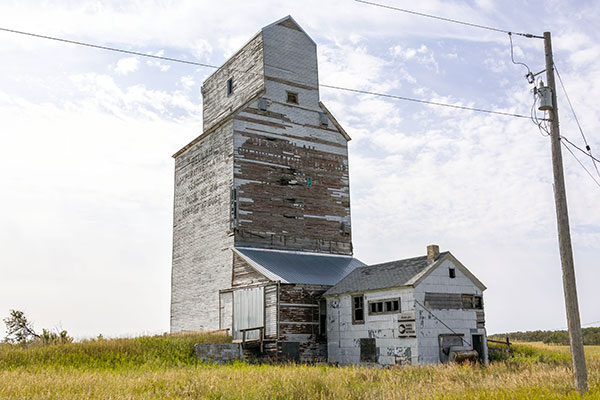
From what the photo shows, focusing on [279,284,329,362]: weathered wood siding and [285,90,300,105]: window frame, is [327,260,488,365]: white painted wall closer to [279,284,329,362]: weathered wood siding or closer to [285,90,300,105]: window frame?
[279,284,329,362]: weathered wood siding

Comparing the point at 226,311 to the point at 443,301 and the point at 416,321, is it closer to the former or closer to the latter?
the point at 416,321

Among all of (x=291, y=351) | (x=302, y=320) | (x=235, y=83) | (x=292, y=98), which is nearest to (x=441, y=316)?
(x=302, y=320)

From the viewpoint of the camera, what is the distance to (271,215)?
32.9 metres

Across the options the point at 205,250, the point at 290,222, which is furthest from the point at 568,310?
the point at 205,250

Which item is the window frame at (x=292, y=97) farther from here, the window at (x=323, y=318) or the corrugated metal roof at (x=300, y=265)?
the window at (x=323, y=318)

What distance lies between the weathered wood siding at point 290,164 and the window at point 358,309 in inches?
299

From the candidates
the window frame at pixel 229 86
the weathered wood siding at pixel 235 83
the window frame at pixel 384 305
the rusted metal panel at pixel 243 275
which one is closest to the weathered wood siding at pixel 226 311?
the rusted metal panel at pixel 243 275

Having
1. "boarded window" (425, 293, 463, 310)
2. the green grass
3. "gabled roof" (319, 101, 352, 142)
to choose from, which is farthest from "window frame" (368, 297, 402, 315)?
"gabled roof" (319, 101, 352, 142)

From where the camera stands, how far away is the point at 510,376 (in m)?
17.8

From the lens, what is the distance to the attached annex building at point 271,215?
27312 mm

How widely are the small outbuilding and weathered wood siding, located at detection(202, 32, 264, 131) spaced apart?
45.9ft

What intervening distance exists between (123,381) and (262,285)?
446 inches

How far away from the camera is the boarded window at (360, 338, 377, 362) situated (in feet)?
82.3

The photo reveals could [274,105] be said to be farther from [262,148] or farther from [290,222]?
[290,222]
